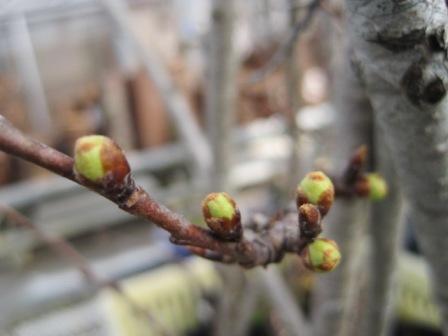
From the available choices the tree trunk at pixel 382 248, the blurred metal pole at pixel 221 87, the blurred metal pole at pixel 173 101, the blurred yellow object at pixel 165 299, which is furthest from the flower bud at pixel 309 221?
the blurred yellow object at pixel 165 299

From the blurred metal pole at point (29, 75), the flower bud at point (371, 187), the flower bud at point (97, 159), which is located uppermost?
the flower bud at point (97, 159)

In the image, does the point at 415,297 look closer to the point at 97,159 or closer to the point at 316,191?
the point at 316,191

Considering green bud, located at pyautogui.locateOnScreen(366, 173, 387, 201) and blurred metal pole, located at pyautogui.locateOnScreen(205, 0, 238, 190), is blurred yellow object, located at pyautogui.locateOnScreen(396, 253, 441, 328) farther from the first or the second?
green bud, located at pyautogui.locateOnScreen(366, 173, 387, 201)

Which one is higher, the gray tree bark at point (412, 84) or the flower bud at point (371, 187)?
the gray tree bark at point (412, 84)

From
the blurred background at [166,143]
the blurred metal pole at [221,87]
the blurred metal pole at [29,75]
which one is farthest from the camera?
the blurred metal pole at [29,75]

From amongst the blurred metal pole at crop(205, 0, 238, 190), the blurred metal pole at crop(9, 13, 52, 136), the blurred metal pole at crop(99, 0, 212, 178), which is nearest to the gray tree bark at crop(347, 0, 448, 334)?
the blurred metal pole at crop(205, 0, 238, 190)

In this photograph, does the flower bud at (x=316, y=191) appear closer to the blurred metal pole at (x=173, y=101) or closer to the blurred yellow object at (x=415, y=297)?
the blurred metal pole at (x=173, y=101)

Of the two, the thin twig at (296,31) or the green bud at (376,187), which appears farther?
the thin twig at (296,31)

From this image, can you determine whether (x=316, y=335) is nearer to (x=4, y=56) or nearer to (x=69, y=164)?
(x=69, y=164)
